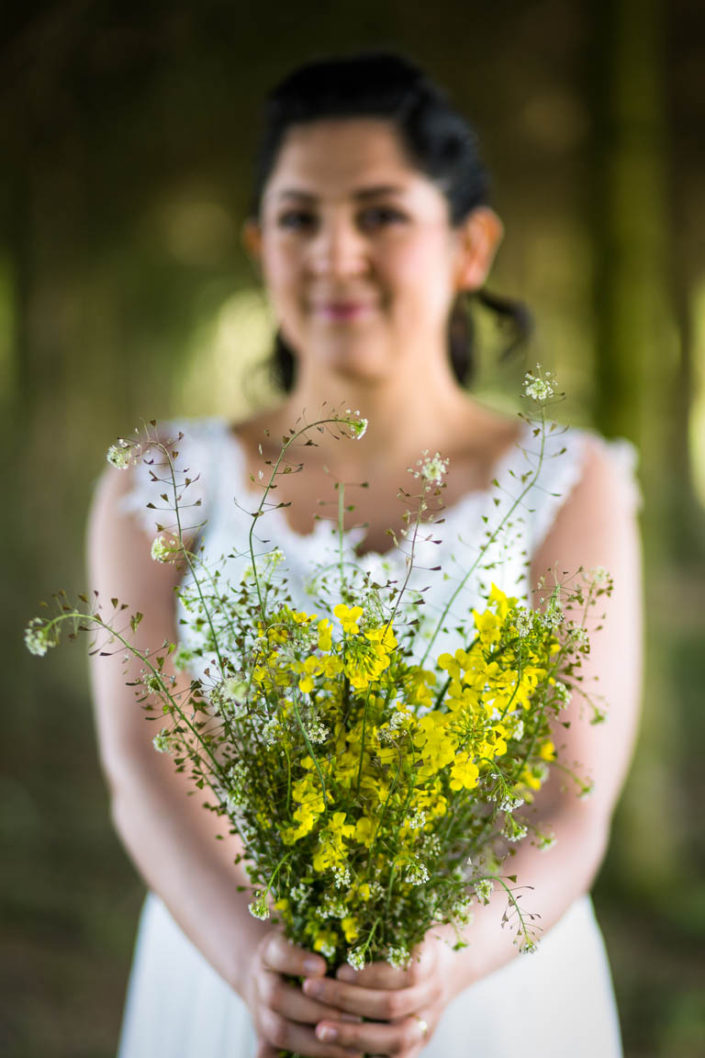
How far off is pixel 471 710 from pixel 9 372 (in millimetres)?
4190

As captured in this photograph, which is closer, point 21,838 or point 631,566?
point 631,566

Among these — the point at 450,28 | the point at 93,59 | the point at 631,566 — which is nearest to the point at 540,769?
the point at 631,566

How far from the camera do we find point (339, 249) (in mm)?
1506

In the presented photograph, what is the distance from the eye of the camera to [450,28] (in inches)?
148

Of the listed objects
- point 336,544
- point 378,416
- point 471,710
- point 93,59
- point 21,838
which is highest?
point 93,59

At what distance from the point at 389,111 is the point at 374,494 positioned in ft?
1.96

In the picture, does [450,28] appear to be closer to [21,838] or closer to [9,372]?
[9,372]

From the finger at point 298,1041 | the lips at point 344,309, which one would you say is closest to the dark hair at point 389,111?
the lips at point 344,309

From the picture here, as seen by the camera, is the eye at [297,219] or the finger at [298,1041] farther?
the eye at [297,219]

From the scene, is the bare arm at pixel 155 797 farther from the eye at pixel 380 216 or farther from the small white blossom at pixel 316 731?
the eye at pixel 380 216

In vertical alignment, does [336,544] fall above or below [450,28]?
below

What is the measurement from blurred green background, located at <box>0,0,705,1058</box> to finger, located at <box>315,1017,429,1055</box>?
220cm

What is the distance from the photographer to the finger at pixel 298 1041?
0.96m

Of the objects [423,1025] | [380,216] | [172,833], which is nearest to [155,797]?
[172,833]
